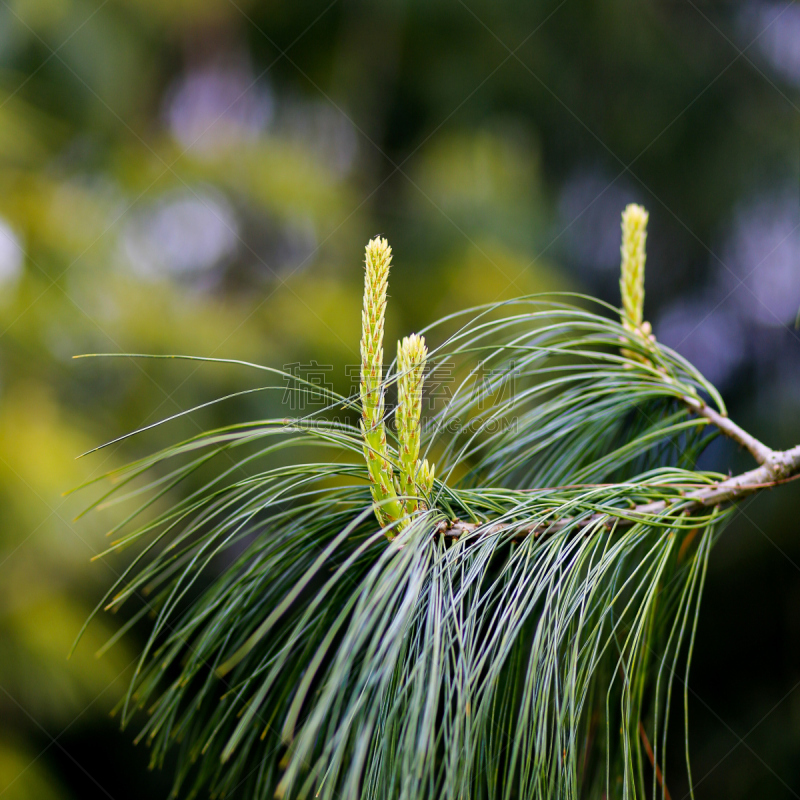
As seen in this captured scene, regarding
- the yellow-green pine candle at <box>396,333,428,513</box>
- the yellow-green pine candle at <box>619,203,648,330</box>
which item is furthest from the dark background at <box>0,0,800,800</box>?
the yellow-green pine candle at <box>396,333,428,513</box>

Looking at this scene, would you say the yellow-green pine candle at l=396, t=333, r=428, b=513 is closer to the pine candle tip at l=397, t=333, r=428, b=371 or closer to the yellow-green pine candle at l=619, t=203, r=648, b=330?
the pine candle tip at l=397, t=333, r=428, b=371

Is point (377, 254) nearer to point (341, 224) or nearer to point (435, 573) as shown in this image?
point (435, 573)

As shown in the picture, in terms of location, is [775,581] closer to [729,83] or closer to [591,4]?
[729,83]

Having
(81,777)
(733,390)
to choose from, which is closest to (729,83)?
(733,390)

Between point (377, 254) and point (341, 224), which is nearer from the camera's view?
point (377, 254)

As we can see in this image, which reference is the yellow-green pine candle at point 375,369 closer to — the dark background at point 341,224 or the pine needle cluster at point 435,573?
the pine needle cluster at point 435,573

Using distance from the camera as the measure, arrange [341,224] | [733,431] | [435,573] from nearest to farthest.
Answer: [435,573]
[733,431]
[341,224]

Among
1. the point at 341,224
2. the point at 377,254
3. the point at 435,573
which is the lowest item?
the point at 435,573

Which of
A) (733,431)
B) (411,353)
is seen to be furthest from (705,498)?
(411,353)
